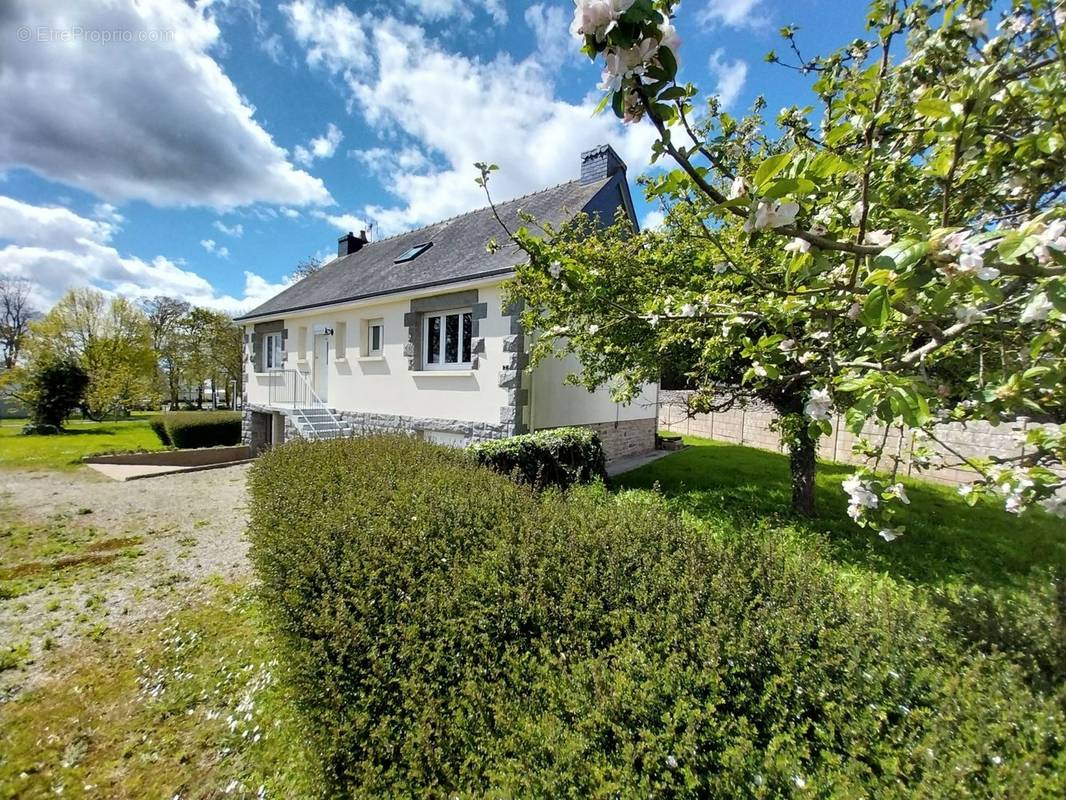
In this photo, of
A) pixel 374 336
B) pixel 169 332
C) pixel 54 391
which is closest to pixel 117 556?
pixel 374 336

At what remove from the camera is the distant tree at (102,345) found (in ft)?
68.3

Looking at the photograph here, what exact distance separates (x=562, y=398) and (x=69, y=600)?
7960mm

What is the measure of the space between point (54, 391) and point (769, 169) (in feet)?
87.6

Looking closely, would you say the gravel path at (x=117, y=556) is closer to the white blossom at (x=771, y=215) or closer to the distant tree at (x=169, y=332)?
the white blossom at (x=771, y=215)

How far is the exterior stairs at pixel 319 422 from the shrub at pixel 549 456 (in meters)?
6.54

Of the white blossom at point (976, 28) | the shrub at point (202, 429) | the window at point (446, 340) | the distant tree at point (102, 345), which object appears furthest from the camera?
the distant tree at point (102, 345)

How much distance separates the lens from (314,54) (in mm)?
7801

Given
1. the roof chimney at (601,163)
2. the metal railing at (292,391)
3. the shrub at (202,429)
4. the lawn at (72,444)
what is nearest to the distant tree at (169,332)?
the lawn at (72,444)

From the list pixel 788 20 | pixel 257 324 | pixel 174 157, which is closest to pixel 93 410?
pixel 257 324

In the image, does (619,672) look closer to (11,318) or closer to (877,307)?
(877,307)

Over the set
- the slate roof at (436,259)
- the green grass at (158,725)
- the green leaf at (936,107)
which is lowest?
the green grass at (158,725)

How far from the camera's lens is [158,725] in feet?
9.59

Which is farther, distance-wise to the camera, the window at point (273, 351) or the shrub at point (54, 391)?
the shrub at point (54, 391)

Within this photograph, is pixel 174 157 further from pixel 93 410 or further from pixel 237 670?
pixel 93 410
